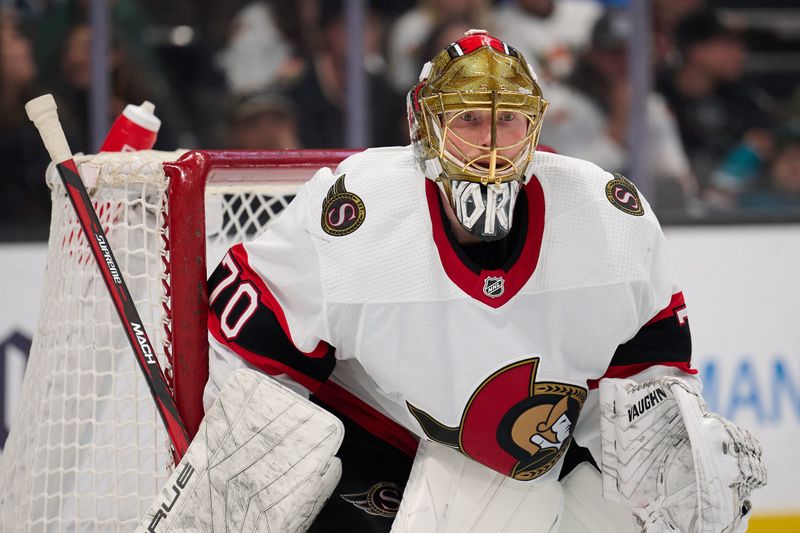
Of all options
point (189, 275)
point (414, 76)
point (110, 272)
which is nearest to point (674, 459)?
point (189, 275)

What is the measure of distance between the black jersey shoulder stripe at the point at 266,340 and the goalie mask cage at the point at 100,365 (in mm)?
133

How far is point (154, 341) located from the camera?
6.83 ft

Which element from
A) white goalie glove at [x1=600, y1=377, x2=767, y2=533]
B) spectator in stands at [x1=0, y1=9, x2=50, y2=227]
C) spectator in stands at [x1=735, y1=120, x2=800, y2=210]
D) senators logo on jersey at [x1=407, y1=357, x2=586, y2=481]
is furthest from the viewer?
spectator in stands at [x1=735, y1=120, x2=800, y2=210]

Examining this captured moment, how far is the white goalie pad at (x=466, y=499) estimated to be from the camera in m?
1.84

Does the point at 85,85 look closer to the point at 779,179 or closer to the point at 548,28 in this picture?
the point at 548,28

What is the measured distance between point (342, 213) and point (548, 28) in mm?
2141

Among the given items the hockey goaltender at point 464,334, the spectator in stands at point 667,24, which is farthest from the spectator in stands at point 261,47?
the hockey goaltender at point 464,334

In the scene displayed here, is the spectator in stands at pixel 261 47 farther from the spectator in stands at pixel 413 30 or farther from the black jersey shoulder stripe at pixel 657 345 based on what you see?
the black jersey shoulder stripe at pixel 657 345

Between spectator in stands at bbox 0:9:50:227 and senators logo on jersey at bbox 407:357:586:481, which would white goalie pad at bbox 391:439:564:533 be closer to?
senators logo on jersey at bbox 407:357:586:481

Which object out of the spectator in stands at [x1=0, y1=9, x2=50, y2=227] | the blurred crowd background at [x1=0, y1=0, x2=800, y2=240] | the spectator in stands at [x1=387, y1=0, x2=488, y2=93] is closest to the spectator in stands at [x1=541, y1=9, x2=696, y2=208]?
the blurred crowd background at [x1=0, y1=0, x2=800, y2=240]

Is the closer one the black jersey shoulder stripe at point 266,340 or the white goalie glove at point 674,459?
the white goalie glove at point 674,459

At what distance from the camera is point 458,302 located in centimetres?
173

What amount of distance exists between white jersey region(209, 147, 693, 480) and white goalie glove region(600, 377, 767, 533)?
76 millimetres

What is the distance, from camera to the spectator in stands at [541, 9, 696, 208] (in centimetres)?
370
